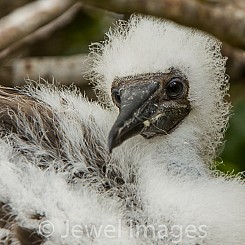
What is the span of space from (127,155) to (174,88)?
0.35 m

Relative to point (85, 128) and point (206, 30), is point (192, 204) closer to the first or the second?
point (85, 128)

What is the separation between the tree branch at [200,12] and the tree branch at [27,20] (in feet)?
1.95

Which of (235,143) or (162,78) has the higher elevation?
(235,143)

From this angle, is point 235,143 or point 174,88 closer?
point 174,88

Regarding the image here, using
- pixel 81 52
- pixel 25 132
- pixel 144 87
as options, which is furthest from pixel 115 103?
pixel 81 52

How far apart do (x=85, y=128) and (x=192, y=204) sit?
1.14ft

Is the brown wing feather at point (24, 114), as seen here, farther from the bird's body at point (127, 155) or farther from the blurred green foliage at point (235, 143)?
the blurred green foliage at point (235, 143)

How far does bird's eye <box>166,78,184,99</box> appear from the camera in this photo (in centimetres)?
230

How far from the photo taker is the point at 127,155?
6.74ft

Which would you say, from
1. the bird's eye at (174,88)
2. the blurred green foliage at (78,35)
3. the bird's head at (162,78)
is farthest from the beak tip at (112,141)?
the blurred green foliage at (78,35)

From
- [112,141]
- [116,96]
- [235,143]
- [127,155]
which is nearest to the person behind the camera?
[112,141]

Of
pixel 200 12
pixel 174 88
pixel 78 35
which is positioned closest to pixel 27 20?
pixel 174 88

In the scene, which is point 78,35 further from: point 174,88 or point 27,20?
point 174,88

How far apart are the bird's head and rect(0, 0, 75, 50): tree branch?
20 centimetres
